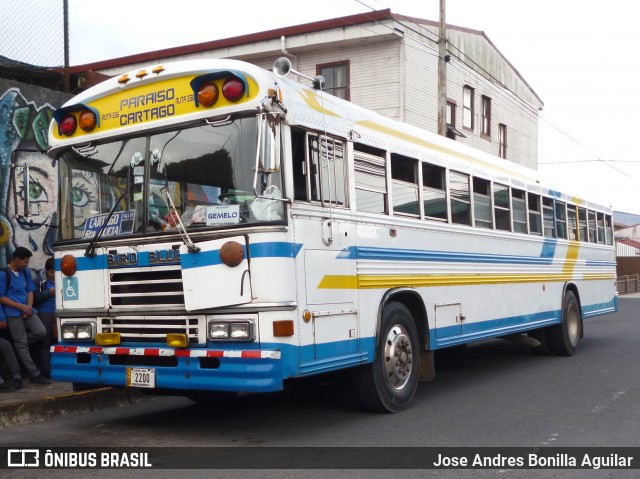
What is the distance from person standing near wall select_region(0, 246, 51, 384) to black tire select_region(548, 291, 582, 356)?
783 centimetres

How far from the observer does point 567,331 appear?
12719 millimetres

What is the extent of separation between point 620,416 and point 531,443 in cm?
162

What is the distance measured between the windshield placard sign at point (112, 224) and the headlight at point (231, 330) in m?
1.26

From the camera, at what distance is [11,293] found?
9.32 metres

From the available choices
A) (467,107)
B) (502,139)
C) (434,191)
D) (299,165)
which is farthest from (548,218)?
(502,139)

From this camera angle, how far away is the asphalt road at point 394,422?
6504 millimetres

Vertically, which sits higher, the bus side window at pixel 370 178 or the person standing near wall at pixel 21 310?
the bus side window at pixel 370 178

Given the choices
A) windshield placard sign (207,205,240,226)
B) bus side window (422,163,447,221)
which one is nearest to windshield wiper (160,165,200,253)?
windshield placard sign (207,205,240,226)

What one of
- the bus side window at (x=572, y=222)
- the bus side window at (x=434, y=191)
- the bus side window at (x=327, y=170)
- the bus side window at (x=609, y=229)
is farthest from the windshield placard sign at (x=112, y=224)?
the bus side window at (x=609, y=229)

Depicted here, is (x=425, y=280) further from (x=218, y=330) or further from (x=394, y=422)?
(x=218, y=330)

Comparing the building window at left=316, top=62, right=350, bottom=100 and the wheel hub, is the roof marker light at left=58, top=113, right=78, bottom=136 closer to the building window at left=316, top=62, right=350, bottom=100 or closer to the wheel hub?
the wheel hub

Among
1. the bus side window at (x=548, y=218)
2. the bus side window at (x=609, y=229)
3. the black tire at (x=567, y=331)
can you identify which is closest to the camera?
the bus side window at (x=548, y=218)

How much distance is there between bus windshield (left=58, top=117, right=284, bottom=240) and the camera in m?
6.29

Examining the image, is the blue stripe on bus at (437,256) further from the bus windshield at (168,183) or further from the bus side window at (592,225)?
the bus side window at (592,225)
